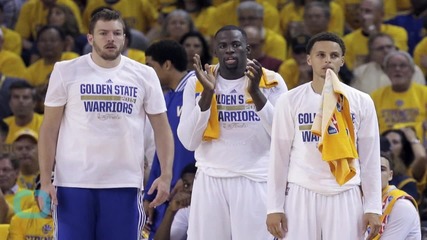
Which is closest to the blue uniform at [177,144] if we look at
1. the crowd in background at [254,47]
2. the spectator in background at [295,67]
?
Result: the crowd in background at [254,47]

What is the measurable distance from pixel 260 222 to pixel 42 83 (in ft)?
19.3

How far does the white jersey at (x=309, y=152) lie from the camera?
24.0 feet

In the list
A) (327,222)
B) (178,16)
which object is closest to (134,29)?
(178,16)

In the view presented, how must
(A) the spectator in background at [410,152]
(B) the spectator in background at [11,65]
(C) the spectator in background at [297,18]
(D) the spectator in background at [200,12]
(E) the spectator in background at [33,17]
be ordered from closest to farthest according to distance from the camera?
(A) the spectator in background at [410,152], (B) the spectator in background at [11,65], (C) the spectator in background at [297,18], (D) the spectator in background at [200,12], (E) the spectator in background at [33,17]

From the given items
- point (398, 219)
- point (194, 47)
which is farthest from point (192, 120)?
point (194, 47)

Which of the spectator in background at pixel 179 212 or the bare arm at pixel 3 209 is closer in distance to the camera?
the spectator in background at pixel 179 212

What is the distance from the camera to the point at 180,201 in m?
9.47

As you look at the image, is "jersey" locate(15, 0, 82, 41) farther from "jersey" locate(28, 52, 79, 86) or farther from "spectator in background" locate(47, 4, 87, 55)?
"jersey" locate(28, 52, 79, 86)

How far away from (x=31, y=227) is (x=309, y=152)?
9.84 ft

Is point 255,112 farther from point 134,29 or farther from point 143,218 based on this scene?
point 134,29

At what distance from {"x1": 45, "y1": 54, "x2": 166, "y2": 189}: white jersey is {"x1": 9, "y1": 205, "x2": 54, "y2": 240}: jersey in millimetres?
1716

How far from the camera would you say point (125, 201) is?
7863 mm

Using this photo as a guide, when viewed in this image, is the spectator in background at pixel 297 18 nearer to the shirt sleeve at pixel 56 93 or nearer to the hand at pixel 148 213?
the hand at pixel 148 213

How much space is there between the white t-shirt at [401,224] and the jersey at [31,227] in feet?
8.85
